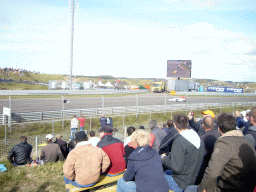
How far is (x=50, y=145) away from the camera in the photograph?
5449mm

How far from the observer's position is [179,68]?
50.6 meters

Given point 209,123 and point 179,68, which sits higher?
point 179,68

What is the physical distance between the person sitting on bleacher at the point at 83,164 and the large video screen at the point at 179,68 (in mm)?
49639

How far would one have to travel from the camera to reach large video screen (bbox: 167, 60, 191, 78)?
50188 mm

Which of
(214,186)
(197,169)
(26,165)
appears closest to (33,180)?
(26,165)

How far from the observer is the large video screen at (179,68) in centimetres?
5019

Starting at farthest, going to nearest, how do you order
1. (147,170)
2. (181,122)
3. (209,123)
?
1. (209,123)
2. (181,122)
3. (147,170)

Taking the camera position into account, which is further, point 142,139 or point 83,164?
point 83,164

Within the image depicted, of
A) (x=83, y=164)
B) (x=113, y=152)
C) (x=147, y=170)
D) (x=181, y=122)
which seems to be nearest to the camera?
(x=147, y=170)

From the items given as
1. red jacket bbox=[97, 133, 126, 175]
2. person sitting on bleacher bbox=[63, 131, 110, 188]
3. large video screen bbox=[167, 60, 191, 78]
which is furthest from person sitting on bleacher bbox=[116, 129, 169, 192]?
large video screen bbox=[167, 60, 191, 78]

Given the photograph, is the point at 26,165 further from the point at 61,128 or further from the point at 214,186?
the point at 61,128

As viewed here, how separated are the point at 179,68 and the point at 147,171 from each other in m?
50.5

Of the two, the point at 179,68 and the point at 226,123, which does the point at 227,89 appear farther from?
the point at 226,123

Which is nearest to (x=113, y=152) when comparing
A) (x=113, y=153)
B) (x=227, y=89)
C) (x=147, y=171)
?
(x=113, y=153)
